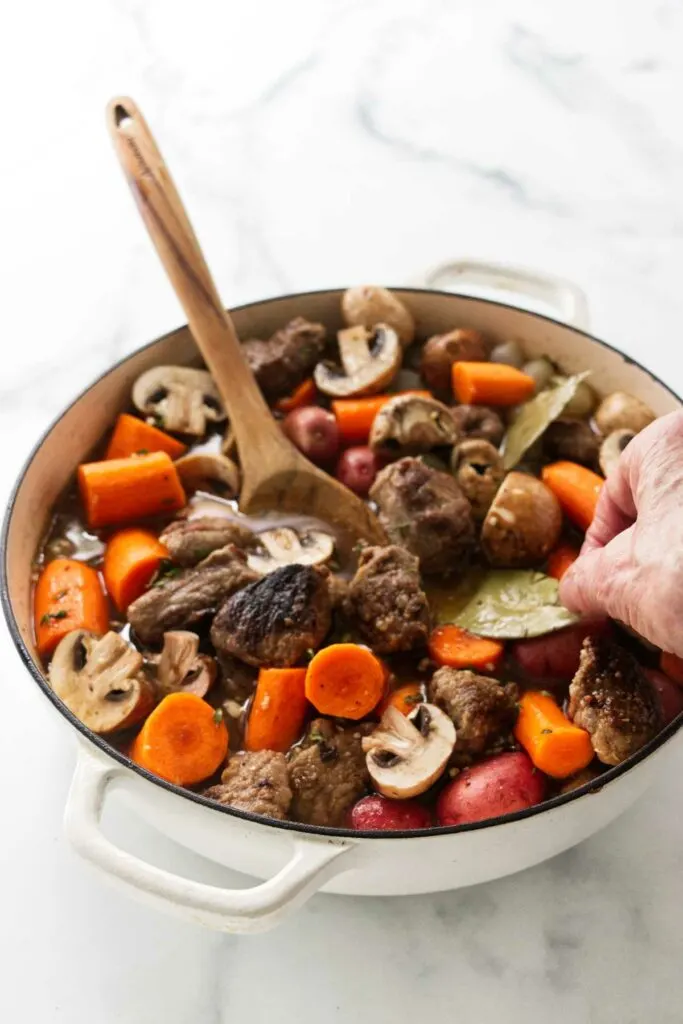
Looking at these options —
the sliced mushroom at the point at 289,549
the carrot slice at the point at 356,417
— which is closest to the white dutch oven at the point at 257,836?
the sliced mushroom at the point at 289,549

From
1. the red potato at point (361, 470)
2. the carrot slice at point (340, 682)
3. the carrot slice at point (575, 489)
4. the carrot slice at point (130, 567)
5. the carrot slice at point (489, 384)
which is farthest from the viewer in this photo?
the carrot slice at point (489, 384)

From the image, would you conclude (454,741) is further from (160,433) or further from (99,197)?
(99,197)

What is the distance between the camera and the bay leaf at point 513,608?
209 centimetres

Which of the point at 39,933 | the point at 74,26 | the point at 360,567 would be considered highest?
the point at 74,26

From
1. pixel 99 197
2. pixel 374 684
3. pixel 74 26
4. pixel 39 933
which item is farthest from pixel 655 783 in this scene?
pixel 74 26

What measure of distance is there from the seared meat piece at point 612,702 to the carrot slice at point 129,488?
0.89m

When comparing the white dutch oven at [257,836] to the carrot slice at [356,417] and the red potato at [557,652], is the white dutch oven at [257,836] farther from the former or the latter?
the carrot slice at [356,417]

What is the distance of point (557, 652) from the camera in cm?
206

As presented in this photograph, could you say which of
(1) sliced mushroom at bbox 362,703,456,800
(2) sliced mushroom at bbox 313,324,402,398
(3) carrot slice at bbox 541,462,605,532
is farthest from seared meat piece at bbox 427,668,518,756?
(2) sliced mushroom at bbox 313,324,402,398

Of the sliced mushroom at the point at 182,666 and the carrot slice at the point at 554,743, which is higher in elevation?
the sliced mushroom at the point at 182,666

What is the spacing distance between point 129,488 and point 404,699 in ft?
2.33

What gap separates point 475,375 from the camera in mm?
2510

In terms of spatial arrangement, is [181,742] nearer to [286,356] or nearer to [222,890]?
[222,890]

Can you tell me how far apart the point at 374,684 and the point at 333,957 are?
47 cm
